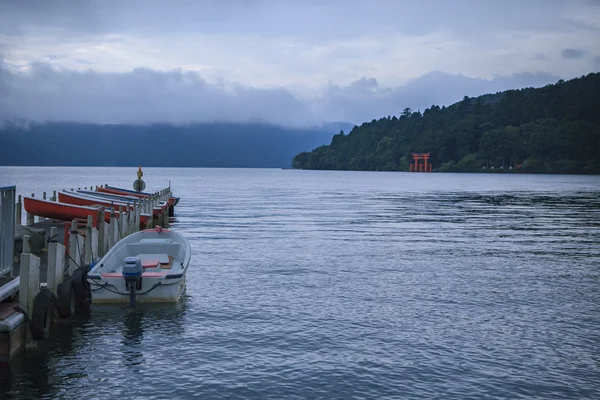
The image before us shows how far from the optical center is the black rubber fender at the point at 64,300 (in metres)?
16.5

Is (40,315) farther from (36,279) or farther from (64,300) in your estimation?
(64,300)

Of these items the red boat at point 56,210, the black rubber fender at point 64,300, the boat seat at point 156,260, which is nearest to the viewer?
the black rubber fender at point 64,300

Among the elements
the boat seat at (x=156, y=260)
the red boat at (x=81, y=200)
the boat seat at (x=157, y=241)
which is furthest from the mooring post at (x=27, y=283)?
the red boat at (x=81, y=200)

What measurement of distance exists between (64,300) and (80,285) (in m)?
1.66

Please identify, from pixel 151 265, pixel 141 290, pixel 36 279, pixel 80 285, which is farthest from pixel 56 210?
pixel 36 279

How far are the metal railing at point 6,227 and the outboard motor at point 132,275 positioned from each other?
3.26 metres

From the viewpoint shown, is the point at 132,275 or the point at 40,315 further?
the point at 132,275

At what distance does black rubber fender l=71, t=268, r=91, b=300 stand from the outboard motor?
1.32 meters

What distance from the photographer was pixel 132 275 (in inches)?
698

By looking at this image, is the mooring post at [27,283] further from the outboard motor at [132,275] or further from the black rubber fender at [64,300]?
the outboard motor at [132,275]

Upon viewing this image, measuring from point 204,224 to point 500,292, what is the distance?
28319mm

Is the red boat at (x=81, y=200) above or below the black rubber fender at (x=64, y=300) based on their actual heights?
A: above

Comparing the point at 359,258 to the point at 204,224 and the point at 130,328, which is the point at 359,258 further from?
the point at 204,224

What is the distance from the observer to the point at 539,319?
679 inches
